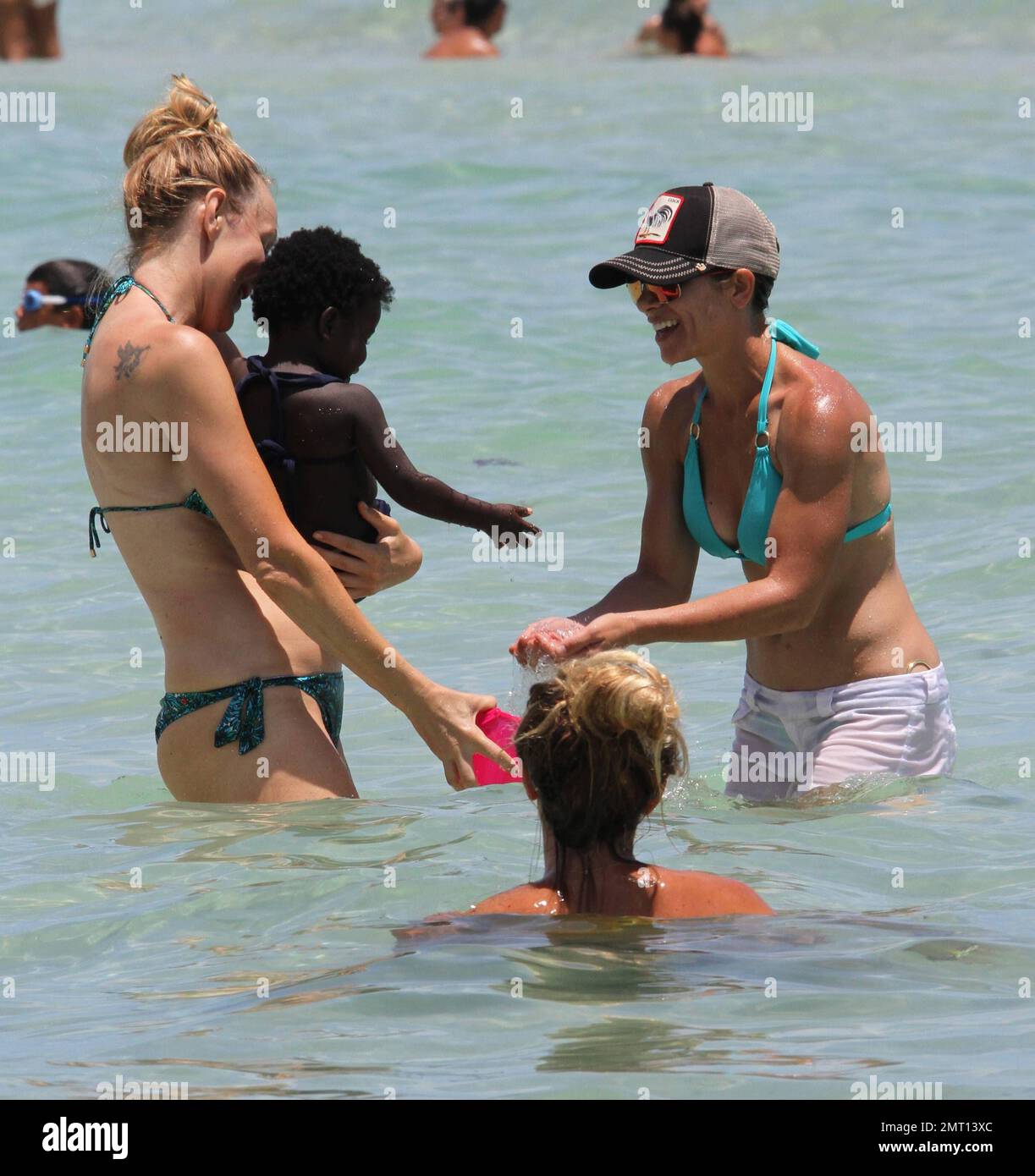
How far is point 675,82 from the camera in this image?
62.3 feet

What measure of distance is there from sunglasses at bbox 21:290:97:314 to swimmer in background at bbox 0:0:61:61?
1072 cm

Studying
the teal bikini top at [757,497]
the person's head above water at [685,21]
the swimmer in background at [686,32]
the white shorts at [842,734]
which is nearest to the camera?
the teal bikini top at [757,497]

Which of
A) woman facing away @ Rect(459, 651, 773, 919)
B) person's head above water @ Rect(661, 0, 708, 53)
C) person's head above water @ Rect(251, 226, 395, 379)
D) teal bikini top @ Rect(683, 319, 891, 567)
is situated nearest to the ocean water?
woman facing away @ Rect(459, 651, 773, 919)

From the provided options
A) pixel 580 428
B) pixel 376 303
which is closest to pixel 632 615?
pixel 376 303

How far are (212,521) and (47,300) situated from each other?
7264 millimetres

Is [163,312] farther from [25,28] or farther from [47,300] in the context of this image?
[25,28]

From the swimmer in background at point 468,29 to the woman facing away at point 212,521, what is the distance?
17.5 meters

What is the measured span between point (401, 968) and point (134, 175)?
1.87m

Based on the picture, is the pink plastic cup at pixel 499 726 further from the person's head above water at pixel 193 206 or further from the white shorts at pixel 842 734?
the person's head above water at pixel 193 206

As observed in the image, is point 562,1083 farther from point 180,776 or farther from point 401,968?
point 180,776

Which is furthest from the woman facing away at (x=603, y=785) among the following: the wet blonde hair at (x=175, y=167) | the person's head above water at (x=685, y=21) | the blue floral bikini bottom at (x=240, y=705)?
the person's head above water at (x=685, y=21)

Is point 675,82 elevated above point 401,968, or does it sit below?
above

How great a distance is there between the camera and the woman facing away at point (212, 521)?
4.04 m
